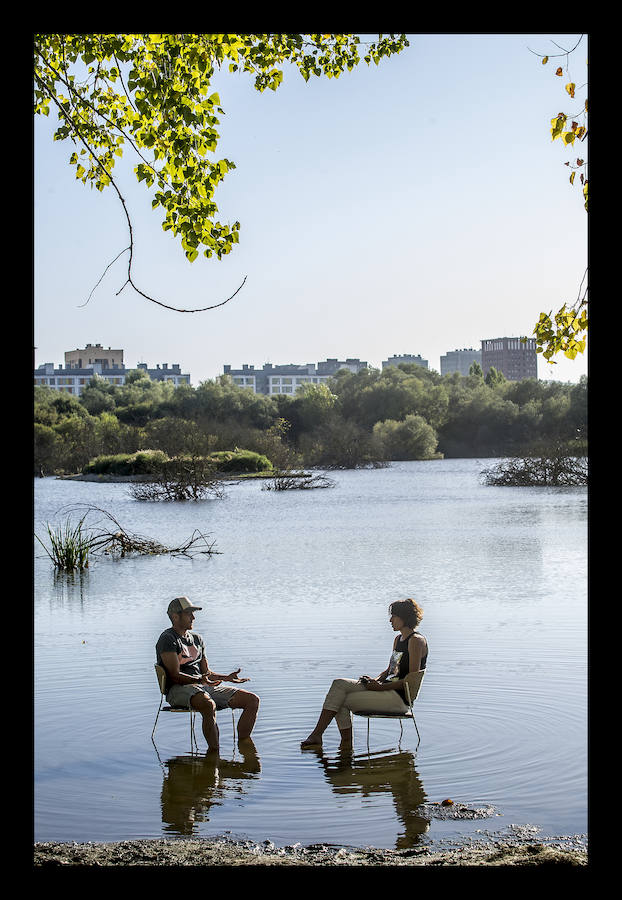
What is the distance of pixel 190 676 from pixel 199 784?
0.59m

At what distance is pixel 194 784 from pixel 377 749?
3.89ft

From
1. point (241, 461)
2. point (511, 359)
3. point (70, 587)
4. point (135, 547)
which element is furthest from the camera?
point (511, 359)

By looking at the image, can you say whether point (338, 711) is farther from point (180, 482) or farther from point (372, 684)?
point (180, 482)

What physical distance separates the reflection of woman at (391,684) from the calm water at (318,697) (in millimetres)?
224

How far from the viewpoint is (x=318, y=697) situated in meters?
7.47

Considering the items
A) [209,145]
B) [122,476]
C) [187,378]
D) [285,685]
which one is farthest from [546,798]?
[187,378]

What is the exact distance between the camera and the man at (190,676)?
5785 mm

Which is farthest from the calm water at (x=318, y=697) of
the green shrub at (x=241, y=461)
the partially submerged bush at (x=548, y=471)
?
the green shrub at (x=241, y=461)

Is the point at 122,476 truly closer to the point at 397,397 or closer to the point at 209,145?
the point at 397,397

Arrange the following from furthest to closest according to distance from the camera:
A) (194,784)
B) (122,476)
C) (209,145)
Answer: (122,476) < (209,145) < (194,784)

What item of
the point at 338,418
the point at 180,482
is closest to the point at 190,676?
the point at 180,482

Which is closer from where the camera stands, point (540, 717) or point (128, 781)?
point (128, 781)

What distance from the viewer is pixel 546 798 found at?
5.19 metres
